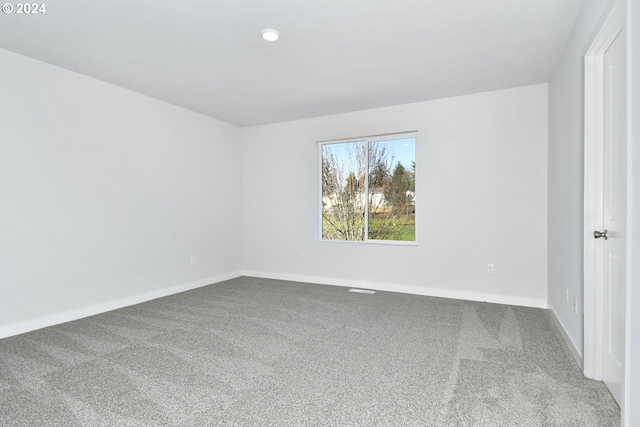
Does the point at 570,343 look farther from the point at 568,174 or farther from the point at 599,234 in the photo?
the point at 568,174

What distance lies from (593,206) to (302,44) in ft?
7.84

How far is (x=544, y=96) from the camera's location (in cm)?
368

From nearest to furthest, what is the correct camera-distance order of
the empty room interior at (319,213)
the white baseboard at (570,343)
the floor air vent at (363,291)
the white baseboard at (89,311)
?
the empty room interior at (319,213) < the white baseboard at (570,343) < the white baseboard at (89,311) < the floor air vent at (363,291)

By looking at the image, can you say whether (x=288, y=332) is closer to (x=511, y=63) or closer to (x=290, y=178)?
(x=290, y=178)

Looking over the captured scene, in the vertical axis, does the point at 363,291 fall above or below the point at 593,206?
below

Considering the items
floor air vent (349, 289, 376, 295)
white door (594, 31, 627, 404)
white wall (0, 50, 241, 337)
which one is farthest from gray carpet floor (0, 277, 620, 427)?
floor air vent (349, 289, 376, 295)

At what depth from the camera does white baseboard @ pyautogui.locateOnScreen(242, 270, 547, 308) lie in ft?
12.4

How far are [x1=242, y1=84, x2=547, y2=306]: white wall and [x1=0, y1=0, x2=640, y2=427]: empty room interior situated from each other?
3cm

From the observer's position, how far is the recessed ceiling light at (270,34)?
8.44 feet

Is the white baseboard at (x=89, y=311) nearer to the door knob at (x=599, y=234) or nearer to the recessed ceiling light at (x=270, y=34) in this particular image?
the recessed ceiling light at (x=270, y=34)

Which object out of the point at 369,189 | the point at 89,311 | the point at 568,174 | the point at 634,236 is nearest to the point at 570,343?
the point at 568,174

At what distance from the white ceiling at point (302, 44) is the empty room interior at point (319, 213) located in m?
0.03

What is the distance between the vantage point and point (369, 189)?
15.7ft

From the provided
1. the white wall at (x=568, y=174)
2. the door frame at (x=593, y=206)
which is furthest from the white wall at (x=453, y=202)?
the door frame at (x=593, y=206)
